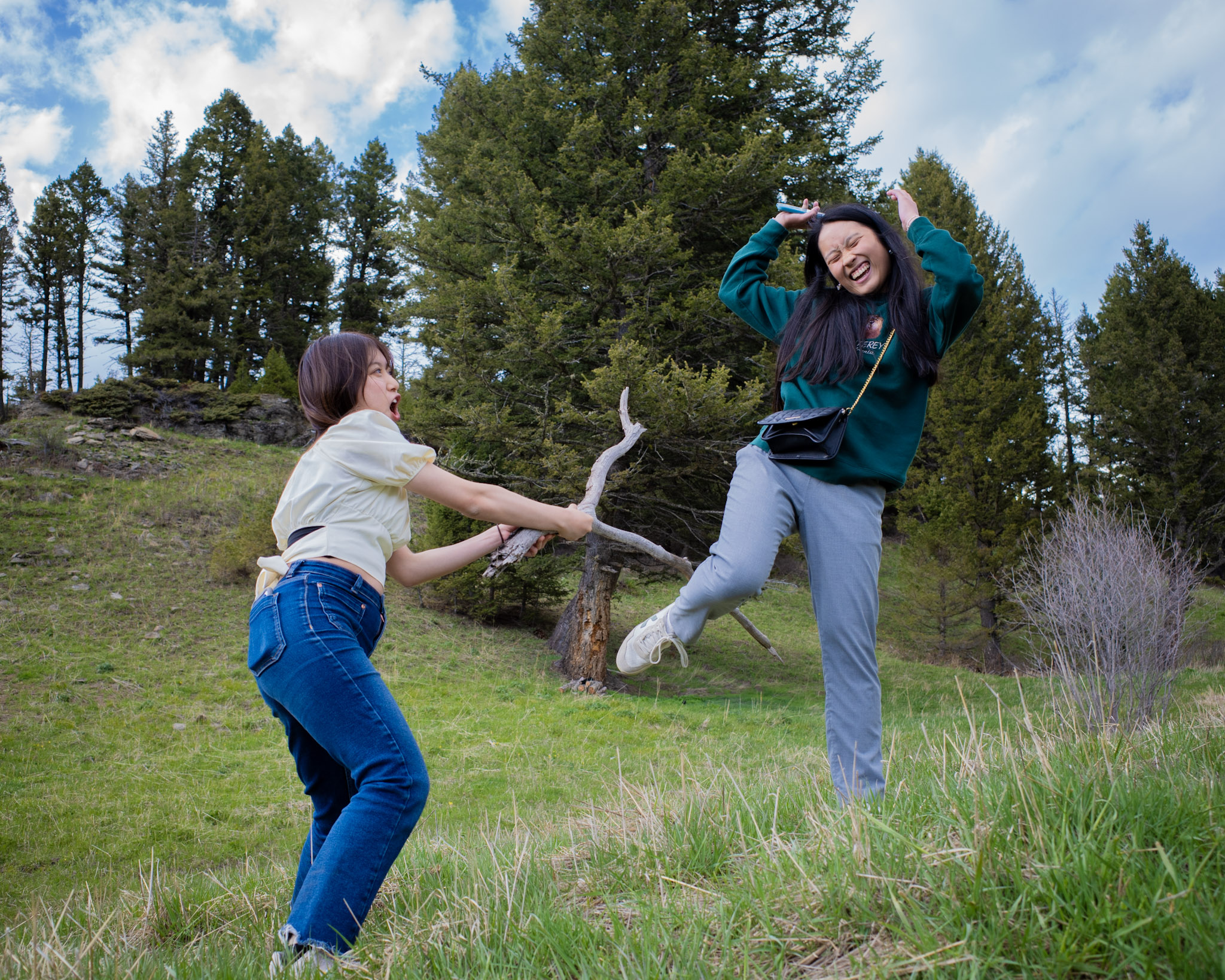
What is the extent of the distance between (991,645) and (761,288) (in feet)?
56.2

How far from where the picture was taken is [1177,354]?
21.4 m

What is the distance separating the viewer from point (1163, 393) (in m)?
21.0

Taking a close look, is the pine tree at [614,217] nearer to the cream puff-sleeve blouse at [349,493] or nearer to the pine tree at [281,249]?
the cream puff-sleeve blouse at [349,493]

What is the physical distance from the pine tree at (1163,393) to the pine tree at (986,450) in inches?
226

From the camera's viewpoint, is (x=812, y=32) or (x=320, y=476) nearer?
(x=320, y=476)

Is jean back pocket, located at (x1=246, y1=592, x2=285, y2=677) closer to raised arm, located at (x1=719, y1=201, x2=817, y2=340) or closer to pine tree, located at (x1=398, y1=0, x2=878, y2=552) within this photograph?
→ raised arm, located at (x1=719, y1=201, x2=817, y2=340)

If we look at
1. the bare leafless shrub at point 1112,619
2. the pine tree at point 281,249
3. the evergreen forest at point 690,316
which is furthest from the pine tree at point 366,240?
the bare leafless shrub at point 1112,619

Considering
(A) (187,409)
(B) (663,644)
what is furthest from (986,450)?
(A) (187,409)

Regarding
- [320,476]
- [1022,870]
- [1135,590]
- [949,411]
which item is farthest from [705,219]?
[1022,870]

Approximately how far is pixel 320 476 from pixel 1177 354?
26183 millimetres

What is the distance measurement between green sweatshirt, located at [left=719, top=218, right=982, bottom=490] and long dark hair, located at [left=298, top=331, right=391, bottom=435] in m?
→ 1.41

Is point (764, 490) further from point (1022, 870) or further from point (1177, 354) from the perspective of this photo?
point (1177, 354)

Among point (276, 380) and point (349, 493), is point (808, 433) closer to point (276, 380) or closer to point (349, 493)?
point (349, 493)

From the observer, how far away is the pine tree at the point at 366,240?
34438 millimetres
